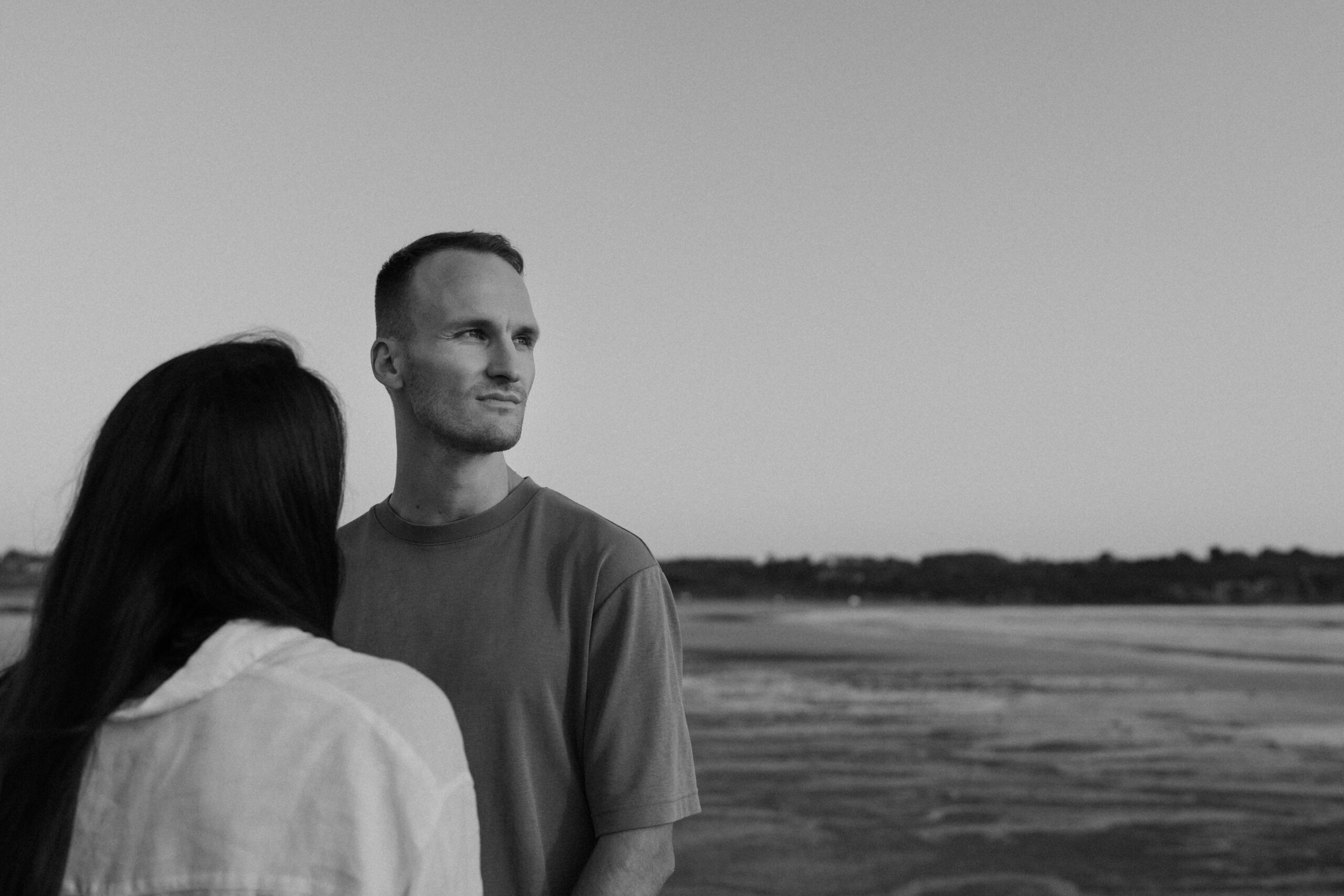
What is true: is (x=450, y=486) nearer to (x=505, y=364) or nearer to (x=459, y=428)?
(x=459, y=428)

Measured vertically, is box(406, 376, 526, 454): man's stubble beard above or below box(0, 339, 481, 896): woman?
above

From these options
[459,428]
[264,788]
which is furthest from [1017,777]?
[264,788]

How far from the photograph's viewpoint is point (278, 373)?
1.59 metres

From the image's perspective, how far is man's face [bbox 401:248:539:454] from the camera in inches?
102

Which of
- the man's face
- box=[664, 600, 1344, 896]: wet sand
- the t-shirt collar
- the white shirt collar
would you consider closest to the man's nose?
the man's face

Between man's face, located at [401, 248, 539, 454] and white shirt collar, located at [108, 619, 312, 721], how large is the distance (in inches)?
47.3

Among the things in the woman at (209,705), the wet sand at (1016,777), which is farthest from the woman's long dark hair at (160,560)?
the wet sand at (1016,777)

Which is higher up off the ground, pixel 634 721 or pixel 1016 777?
pixel 634 721

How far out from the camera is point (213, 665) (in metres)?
1.36

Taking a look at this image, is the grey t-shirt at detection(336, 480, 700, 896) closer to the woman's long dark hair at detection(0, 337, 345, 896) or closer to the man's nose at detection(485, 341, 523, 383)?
the man's nose at detection(485, 341, 523, 383)

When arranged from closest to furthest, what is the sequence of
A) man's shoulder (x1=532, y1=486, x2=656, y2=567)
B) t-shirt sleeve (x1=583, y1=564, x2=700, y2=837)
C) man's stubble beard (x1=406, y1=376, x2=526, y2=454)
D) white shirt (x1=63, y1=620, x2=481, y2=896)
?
white shirt (x1=63, y1=620, x2=481, y2=896), t-shirt sleeve (x1=583, y1=564, x2=700, y2=837), man's shoulder (x1=532, y1=486, x2=656, y2=567), man's stubble beard (x1=406, y1=376, x2=526, y2=454)

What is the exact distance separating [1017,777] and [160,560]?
8.91 meters

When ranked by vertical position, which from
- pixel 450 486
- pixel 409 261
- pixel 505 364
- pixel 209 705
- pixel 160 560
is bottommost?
pixel 209 705

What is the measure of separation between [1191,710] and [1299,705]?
1.48m
